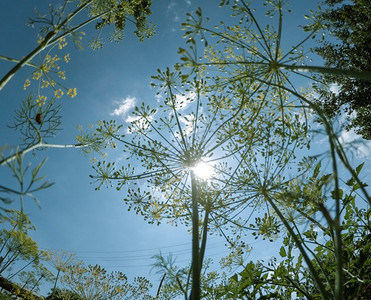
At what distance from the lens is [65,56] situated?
4363 mm

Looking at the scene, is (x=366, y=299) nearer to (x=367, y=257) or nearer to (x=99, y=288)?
(x=367, y=257)

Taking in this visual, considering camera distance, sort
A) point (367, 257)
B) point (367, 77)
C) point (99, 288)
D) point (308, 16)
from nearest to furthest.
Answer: point (367, 77)
point (367, 257)
point (308, 16)
point (99, 288)

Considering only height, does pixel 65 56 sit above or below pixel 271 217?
above

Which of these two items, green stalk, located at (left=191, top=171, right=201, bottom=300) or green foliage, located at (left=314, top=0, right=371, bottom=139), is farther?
green foliage, located at (left=314, top=0, right=371, bottom=139)

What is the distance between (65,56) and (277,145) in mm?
3505

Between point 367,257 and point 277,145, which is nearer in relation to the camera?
point 367,257

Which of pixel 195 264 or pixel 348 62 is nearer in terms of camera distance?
pixel 195 264

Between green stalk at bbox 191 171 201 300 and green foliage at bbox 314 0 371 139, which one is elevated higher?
green foliage at bbox 314 0 371 139

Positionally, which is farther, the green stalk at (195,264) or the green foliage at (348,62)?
the green foliage at (348,62)

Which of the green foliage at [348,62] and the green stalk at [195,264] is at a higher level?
the green foliage at [348,62]

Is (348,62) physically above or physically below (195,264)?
above

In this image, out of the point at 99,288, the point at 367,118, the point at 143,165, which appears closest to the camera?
the point at 143,165

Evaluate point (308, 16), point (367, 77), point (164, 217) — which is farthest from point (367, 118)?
point (367, 77)

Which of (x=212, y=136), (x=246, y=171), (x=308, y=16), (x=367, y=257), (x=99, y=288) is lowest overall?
(x=99, y=288)
